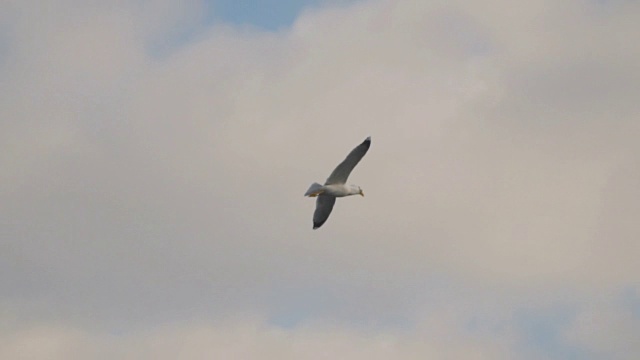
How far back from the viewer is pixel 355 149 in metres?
68.2

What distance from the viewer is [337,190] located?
69.7 m

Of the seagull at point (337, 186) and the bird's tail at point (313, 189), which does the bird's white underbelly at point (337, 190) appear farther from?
the bird's tail at point (313, 189)

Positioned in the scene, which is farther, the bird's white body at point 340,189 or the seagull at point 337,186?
the bird's white body at point 340,189

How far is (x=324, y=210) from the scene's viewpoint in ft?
239

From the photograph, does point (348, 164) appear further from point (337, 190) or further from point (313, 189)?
point (313, 189)

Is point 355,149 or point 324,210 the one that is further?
point 324,210

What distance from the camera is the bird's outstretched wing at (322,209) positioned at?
2852 inches

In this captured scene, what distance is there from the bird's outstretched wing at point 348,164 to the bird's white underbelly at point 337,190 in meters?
0.38

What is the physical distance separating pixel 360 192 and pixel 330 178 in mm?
2714

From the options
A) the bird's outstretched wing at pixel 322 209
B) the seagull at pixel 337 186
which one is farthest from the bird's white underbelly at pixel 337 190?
the bird's outstretched wing at pixel 322 209

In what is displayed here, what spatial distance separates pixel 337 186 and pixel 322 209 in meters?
3.55

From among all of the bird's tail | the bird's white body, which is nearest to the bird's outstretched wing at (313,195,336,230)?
the bird's white body

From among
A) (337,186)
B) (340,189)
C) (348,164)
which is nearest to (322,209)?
(340,189)

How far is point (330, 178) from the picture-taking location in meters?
69.6
